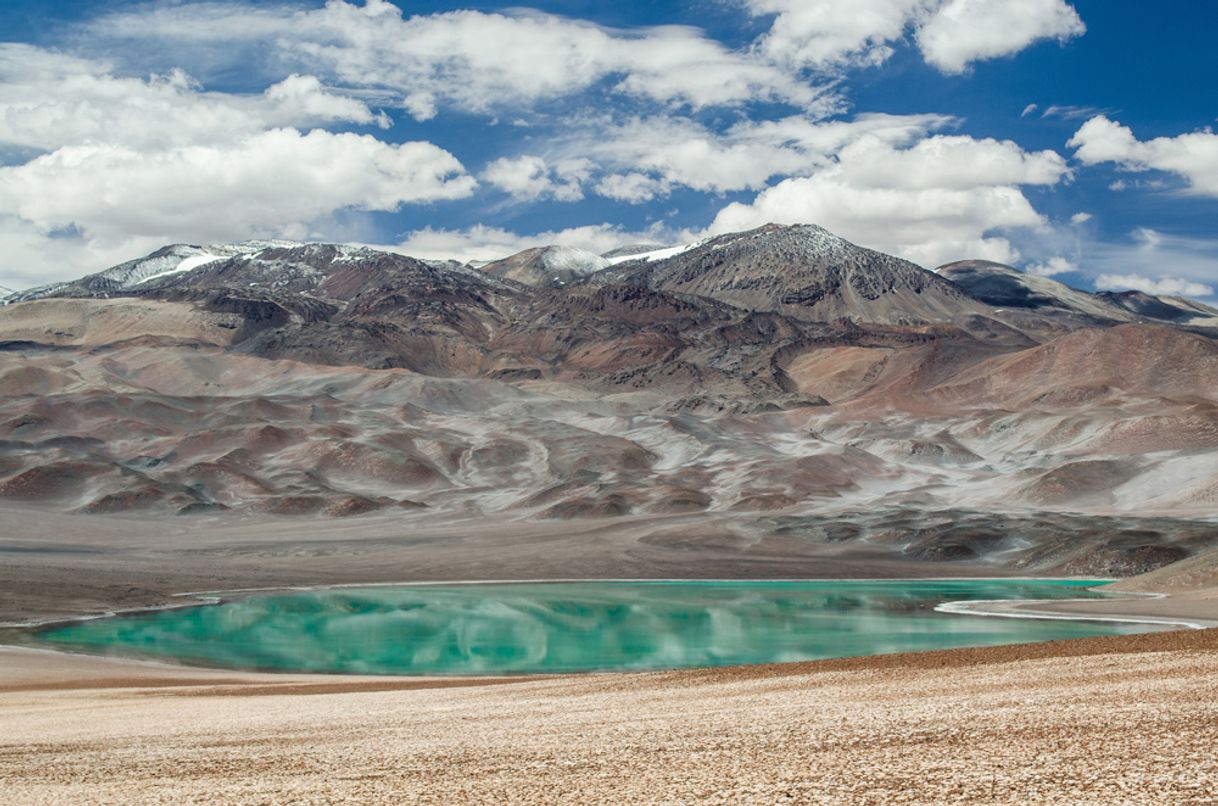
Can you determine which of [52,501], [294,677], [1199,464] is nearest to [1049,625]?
[294,677]

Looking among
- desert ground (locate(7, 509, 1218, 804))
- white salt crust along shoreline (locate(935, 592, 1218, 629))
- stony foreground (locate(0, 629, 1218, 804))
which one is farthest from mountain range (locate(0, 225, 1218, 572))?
stony foreground (locate(0, 629, 1218, 804))

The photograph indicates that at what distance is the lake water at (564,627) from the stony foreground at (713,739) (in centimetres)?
1832

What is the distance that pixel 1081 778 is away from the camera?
1063 centimetres

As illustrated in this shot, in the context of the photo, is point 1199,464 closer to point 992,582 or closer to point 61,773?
point 992,582

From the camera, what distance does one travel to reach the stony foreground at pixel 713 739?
11203 mm

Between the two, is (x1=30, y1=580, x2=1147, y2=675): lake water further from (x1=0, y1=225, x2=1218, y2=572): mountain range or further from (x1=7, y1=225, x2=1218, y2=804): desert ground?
(x1=0, y1=225, x2=1218, y2=572): mountain range

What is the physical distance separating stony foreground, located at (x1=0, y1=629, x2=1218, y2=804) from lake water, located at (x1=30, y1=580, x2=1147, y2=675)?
18.3 m

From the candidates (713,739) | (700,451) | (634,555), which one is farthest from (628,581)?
(700,451)

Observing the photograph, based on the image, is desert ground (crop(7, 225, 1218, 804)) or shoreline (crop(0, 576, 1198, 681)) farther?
shoreline (crop(0, 576, 1198, 681))

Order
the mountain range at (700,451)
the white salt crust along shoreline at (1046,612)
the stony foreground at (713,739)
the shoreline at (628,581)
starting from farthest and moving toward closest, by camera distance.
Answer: the mountain range at (700,451)
the white salt crust along shoreline at (1046,612)
the shoreline at (628,581)
the stony foreground at (713,739)

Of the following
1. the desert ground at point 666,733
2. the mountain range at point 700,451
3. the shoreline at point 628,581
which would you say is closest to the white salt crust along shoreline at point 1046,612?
the shoreline at point 628,581

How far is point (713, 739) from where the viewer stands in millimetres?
14492

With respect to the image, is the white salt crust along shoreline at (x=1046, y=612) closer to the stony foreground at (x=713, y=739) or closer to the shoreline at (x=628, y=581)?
the shoreline at (x=628, y=581)

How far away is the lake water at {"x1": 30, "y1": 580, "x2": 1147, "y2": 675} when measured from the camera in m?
43.8
